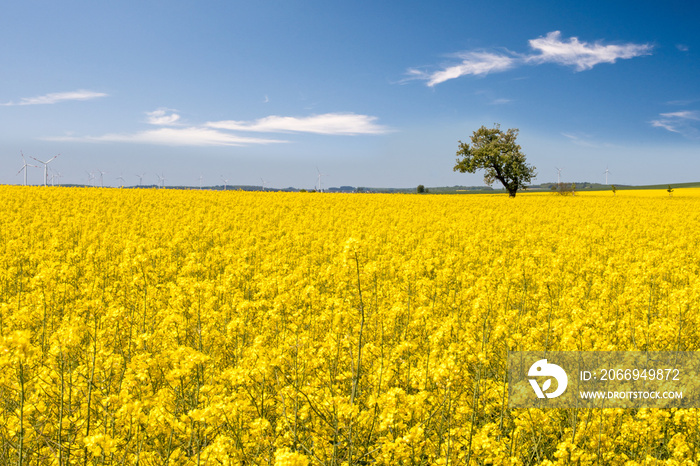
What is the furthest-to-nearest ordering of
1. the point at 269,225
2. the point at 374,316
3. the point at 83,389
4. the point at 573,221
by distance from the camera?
the point at 573,221 < the point at 269,225 < the point at 374,316 < the point at 83,389

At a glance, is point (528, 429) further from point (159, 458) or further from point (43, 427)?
point (43, 427)

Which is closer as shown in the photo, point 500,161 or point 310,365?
point 310,365

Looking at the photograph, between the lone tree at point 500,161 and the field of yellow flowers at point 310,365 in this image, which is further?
the lone tree at point 500,161

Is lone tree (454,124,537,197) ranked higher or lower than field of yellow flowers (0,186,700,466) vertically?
higher

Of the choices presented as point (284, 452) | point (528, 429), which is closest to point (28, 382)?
point (284, 452)

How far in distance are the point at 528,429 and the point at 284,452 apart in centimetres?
265

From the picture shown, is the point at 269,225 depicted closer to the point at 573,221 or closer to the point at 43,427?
the point at 43,427

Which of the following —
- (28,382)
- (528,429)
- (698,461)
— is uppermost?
(28,382)

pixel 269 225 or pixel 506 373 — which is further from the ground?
pixel 269 225

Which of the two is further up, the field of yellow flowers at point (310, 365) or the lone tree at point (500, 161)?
the lone tree at point (500, 161)

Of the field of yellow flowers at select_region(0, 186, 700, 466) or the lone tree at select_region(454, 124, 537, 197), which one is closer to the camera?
the field of yellow flowers at select_region(0, 186, 700, 466)

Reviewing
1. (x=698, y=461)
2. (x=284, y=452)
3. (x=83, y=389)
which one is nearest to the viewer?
(x=284, y=452)

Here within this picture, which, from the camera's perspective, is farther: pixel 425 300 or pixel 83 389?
pixel 425 300

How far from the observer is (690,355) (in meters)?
5.72
